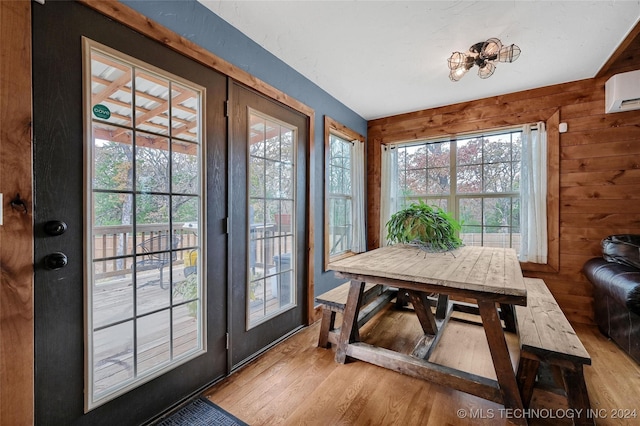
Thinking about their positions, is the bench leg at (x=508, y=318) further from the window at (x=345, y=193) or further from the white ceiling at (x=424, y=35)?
the white ceiling at (x=424, y=35)

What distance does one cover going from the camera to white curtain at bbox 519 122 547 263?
2.82m

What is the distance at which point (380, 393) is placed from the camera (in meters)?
1.63

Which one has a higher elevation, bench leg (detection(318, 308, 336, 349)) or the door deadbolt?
the door deadbolt

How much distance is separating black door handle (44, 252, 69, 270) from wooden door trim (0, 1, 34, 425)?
5 cm

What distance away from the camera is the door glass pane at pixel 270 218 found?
2.06 meters

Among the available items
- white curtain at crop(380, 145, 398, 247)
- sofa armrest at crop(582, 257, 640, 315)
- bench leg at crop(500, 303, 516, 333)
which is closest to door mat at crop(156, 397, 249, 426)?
bench leg at crop(500, 303, 516, 333)

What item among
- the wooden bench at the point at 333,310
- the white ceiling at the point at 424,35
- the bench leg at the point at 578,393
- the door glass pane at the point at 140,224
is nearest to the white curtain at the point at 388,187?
the white ceiling at the point at 424,35

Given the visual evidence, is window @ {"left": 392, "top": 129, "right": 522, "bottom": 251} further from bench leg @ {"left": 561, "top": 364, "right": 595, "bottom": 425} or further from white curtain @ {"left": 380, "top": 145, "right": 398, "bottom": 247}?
bench leg @ {"left": 561, "top": 364, "right": 595, "bottom": 425}

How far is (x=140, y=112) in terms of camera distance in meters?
1.40

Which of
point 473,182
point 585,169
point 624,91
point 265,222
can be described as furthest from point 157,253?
point 624,91

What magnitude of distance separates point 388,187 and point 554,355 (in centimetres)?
263

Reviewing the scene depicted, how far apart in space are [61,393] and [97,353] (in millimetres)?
169

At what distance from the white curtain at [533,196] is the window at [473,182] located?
0.50 ft

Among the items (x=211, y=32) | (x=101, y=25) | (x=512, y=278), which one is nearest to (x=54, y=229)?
(x=101, y=25)
